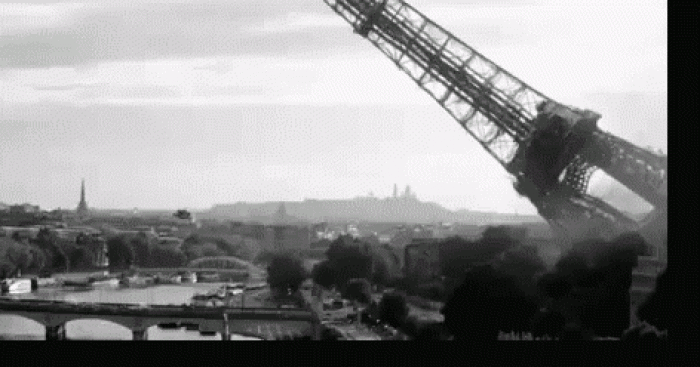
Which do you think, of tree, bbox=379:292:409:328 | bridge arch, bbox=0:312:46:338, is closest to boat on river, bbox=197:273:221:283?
bridge arch, bbox=0:312:46:338

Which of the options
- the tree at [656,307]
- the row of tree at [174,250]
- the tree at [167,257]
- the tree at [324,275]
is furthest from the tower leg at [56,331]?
the tree at [656,307]

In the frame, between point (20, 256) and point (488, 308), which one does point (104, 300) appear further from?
point (488, 308)

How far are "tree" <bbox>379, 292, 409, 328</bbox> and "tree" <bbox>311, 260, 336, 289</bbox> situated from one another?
186cm

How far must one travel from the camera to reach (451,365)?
16.9 ft

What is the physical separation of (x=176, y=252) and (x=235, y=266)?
1.47 meters

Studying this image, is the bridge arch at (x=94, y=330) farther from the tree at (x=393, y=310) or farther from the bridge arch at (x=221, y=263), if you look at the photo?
the tree at (x=393, y=310)

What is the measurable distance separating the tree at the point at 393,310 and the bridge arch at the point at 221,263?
219 inches

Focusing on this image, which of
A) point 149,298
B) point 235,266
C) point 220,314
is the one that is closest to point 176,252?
point 235,266

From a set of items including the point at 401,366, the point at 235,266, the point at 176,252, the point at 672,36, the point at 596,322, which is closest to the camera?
the point at 672,36

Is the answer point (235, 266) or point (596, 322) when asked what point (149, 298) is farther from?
point (596, 322)

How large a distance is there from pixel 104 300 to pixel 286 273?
2.60 metres

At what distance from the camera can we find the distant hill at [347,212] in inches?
623

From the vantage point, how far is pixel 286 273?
13133 millimetres

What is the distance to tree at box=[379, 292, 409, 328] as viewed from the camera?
378 inches
